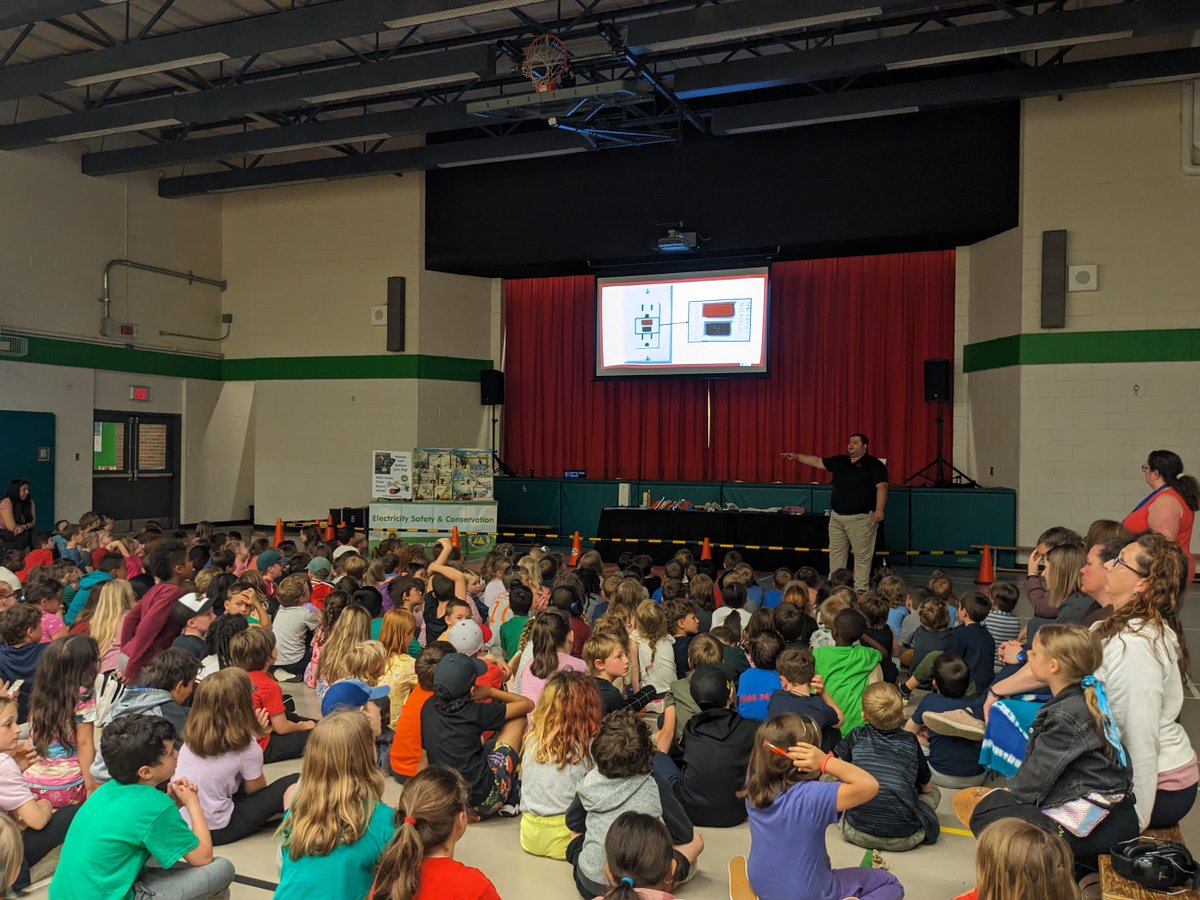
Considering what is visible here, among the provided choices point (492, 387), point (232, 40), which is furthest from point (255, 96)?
point (492, 387)

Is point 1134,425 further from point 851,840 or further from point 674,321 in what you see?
point 851,840

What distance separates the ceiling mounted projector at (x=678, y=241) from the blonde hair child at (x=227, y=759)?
11142 millimetres

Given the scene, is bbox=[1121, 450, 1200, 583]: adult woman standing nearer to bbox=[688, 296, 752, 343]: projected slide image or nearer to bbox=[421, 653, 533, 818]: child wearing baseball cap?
bbox=[421, 653, 533, 818]: child wearing baseball cap

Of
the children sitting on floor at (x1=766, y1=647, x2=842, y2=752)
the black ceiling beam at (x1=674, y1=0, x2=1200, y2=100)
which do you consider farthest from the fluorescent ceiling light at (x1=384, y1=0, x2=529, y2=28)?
the children sitting on floor at (x1=766, y1=647, x2=842, y2=752)

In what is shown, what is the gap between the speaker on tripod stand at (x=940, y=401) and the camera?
14156mm

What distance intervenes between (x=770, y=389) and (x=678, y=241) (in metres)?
3.17

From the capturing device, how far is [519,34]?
39.8 feet

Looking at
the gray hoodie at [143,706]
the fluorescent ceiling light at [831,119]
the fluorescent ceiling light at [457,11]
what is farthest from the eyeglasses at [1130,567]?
the fluorescent ceiling light at [831,119]

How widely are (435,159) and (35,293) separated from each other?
6720 millimetres

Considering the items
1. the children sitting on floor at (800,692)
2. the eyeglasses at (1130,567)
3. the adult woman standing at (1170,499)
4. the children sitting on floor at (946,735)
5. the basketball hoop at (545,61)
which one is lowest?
the children sitting on floor at (946,735)

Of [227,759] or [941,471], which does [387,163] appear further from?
[227,759]

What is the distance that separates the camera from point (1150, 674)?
3.43 m

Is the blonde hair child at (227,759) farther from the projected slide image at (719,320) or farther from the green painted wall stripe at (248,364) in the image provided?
the green painted wall stripe at (248,364)

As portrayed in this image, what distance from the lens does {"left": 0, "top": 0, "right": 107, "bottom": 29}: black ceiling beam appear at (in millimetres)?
9352
